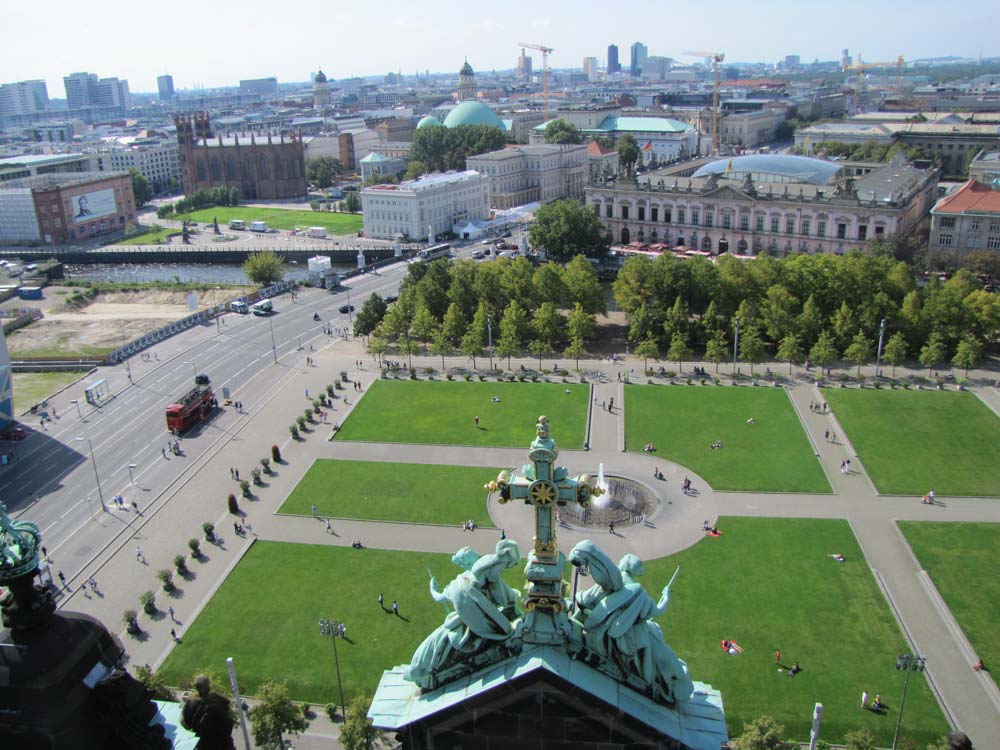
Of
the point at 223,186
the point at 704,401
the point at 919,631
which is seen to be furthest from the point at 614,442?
the point at 223,186

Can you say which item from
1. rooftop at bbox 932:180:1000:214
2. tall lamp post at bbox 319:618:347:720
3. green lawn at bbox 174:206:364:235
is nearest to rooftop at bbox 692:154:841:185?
rooftop at bbox 932:180:1000:214

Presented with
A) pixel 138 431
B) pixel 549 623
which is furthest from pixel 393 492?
pixel 549 623

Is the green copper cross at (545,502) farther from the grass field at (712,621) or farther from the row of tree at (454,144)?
the row of tree at (454,144)

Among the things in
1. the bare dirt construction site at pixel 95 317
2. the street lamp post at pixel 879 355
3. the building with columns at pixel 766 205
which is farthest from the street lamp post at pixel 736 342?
the bare dirt construction site at pixel 95 317

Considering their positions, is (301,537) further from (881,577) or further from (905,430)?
(905,430)

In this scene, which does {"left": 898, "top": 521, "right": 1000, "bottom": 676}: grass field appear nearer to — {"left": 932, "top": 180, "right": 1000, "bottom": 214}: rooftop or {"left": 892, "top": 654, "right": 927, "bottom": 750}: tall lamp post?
{"left": 892, "top": 654, "right": 927, "bottom": 750}: tall lamp post

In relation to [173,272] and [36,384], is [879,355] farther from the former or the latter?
[173,272]
